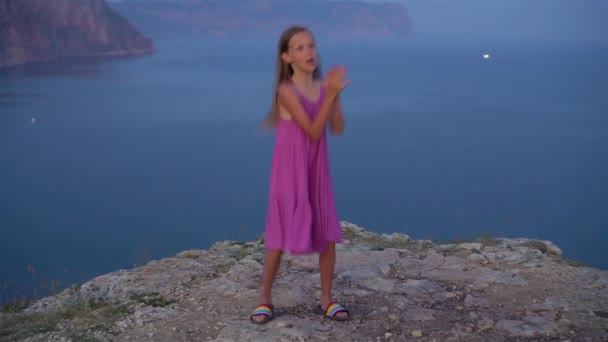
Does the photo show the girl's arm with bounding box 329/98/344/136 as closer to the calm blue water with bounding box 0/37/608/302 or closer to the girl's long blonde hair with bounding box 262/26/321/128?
the girl's long blonde hair with bounding box 262/26/321/128

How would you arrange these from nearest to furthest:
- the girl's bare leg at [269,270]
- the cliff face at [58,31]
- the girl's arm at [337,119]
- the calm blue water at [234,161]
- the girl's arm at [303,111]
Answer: the girl's arm at [303,111], the girl's arm at [337,119], the girl's bare leg at [269,270], the calm blue water at [234,161], the cliff face at [58,31]

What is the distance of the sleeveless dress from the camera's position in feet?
11.4

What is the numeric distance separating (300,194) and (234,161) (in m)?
56.1

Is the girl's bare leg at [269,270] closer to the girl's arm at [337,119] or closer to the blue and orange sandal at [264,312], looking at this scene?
the blue and orange sandal at [264,312]

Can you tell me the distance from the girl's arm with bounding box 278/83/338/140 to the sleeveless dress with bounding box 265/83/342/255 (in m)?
0.08

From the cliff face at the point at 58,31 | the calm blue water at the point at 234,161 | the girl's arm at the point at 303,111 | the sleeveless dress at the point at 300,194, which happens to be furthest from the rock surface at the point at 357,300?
the cliff face at the point at 58,31

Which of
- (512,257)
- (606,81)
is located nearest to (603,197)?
(606,81)

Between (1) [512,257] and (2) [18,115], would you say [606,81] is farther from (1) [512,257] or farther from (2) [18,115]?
(1) [512,257]

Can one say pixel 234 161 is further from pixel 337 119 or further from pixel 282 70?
pixel 337 119

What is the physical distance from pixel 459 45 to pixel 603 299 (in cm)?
18002

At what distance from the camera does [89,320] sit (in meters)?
3.84

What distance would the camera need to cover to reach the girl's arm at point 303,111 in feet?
10.8

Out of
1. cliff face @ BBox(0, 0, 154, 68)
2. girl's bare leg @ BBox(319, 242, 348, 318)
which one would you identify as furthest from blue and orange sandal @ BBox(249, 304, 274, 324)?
cliff face @ BBox(0, 0, 154, 68)

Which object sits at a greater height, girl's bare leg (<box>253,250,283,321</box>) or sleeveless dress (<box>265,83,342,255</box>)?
sleeveless dress (<box>265,83,342,255</box>)
